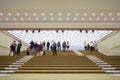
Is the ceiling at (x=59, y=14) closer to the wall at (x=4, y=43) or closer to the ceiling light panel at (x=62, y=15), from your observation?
the ceiling light panel at (x=62, y=15)

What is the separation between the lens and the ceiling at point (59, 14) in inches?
1168

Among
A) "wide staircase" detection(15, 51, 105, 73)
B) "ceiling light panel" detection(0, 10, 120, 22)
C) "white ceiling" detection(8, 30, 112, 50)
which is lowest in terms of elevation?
"wide staircase" detection(15, 51, 105, 73)

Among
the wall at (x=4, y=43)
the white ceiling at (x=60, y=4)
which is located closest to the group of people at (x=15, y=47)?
the wall at (x=4, y=43)

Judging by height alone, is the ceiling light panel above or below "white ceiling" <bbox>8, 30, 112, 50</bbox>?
above

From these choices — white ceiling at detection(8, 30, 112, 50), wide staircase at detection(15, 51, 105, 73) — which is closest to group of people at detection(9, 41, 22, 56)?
wide staircase at detection(15, 51, 105, 73)

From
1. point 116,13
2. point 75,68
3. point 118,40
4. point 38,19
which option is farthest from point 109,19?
point 75,68

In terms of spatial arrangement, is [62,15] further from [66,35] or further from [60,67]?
[60,67]

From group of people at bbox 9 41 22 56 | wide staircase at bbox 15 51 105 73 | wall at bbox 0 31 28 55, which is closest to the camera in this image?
wide staircase at bbox 15 51 105 73

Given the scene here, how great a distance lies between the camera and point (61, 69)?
405 inches

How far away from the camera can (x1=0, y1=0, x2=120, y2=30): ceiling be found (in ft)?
97.3

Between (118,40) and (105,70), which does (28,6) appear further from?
(105,70)

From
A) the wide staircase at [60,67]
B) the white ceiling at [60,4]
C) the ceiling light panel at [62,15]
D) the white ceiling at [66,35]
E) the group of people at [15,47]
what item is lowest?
the wide staircase at [60,67]

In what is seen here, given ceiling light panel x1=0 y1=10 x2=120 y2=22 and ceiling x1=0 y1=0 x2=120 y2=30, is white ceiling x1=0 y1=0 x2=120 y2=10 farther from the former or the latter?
ceiling light panel x1=0 y1=10 x2=120 y2=22

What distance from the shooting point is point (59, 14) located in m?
30.7
